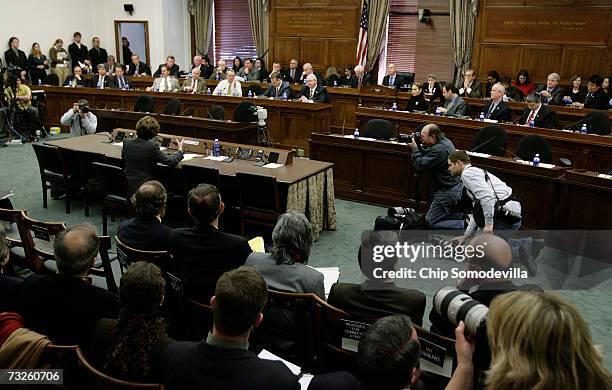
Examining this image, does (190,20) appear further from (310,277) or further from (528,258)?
(310,277)

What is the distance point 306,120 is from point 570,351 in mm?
7568

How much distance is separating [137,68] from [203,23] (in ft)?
7.25

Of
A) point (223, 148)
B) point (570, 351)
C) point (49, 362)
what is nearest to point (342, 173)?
point (223, 148)

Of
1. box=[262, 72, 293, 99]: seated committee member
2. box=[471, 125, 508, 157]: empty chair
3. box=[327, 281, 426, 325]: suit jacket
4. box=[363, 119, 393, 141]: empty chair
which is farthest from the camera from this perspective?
box=[262, 72, 293, 99]: seated committee member

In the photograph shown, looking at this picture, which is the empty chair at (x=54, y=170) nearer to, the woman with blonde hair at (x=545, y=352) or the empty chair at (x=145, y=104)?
the empty chair at (x=145, y=104)

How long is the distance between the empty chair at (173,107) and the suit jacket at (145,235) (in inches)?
239

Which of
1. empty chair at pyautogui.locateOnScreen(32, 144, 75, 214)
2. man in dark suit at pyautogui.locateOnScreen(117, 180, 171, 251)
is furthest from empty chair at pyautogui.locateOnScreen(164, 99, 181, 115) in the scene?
man in dark suit at pyautogui.locateOnScreen(117, 180, 171, 251)

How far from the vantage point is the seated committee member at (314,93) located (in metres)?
9.06

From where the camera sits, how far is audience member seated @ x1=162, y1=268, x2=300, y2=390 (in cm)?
165

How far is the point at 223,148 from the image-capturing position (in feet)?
19.8

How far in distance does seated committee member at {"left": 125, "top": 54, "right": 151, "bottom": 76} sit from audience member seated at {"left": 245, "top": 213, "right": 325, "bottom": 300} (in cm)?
1121

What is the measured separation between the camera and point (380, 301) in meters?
2.37

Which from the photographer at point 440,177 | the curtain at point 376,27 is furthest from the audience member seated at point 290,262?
the curtain at point 376,27

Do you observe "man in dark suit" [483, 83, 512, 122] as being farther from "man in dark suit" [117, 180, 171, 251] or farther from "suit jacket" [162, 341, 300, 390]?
"suit jacket" [162, 341, 300, 390]
